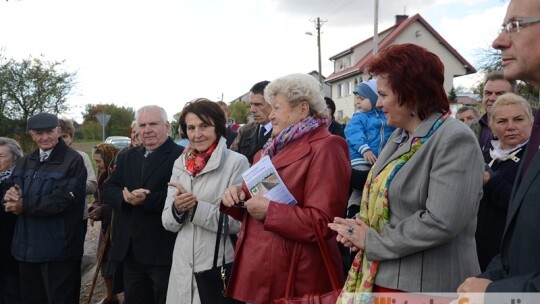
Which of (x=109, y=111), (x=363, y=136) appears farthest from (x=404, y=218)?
(x=109, y=111)

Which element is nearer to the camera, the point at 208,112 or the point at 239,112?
the point at 208,112

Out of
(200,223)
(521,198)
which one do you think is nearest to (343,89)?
(200,223)

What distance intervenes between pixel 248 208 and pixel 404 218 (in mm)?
977

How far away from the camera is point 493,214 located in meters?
2.98

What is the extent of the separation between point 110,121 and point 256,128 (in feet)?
203

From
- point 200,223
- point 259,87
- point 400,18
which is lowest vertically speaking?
point 200,223

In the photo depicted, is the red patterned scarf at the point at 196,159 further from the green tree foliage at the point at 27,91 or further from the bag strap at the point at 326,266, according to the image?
the green tree foliage at the point at 27,91

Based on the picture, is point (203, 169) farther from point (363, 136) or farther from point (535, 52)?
point (535, 52)

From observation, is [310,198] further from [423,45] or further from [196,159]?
[423,45]

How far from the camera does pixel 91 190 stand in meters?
5.38

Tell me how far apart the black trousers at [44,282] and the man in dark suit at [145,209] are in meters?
0.76

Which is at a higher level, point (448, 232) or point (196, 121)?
point (196, 121)

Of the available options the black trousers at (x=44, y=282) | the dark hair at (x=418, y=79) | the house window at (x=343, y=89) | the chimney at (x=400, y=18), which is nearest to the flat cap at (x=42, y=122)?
the black trousers at (x=44, y=282)

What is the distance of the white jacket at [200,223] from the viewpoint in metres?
3.37
